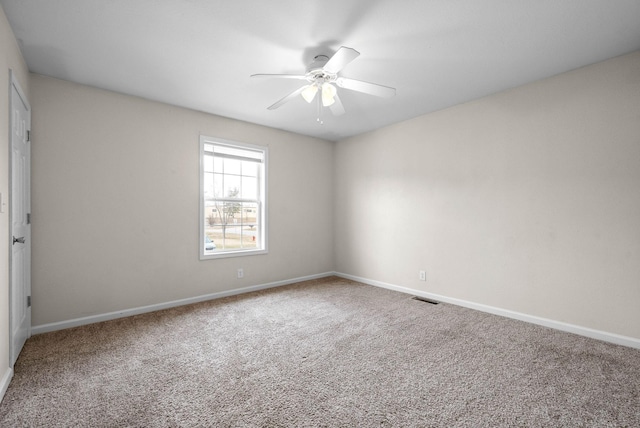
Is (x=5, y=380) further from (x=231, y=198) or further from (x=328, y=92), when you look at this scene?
(x=328, y=92)

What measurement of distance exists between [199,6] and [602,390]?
3.59m

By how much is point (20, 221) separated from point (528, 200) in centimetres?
472

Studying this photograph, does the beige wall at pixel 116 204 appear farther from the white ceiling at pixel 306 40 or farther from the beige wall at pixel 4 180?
the beige wall at pixel 4 180

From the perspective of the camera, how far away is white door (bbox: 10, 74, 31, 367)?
2.17m

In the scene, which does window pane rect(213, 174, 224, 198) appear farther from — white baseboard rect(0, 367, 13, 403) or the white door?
white baseboard rect(0, 367, 13, 403)

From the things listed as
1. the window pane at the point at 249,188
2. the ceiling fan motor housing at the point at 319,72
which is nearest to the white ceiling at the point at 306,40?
the ceiling fan motor housing at the point at 319,72

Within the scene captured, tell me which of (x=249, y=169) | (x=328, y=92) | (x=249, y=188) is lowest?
(x=249, y=188)

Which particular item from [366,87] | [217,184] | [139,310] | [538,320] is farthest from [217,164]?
[538,320]

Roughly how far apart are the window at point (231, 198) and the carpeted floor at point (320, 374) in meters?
1.18

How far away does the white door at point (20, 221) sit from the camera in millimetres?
2167

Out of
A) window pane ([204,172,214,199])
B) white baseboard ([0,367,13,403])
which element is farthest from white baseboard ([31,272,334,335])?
window pane ([204,172,214,199])

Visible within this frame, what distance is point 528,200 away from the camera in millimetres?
3088

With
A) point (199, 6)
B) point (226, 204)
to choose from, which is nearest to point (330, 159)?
point (226, 204)

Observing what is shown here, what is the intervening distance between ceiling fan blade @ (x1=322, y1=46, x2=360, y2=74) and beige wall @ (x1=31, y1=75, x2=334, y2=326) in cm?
231
